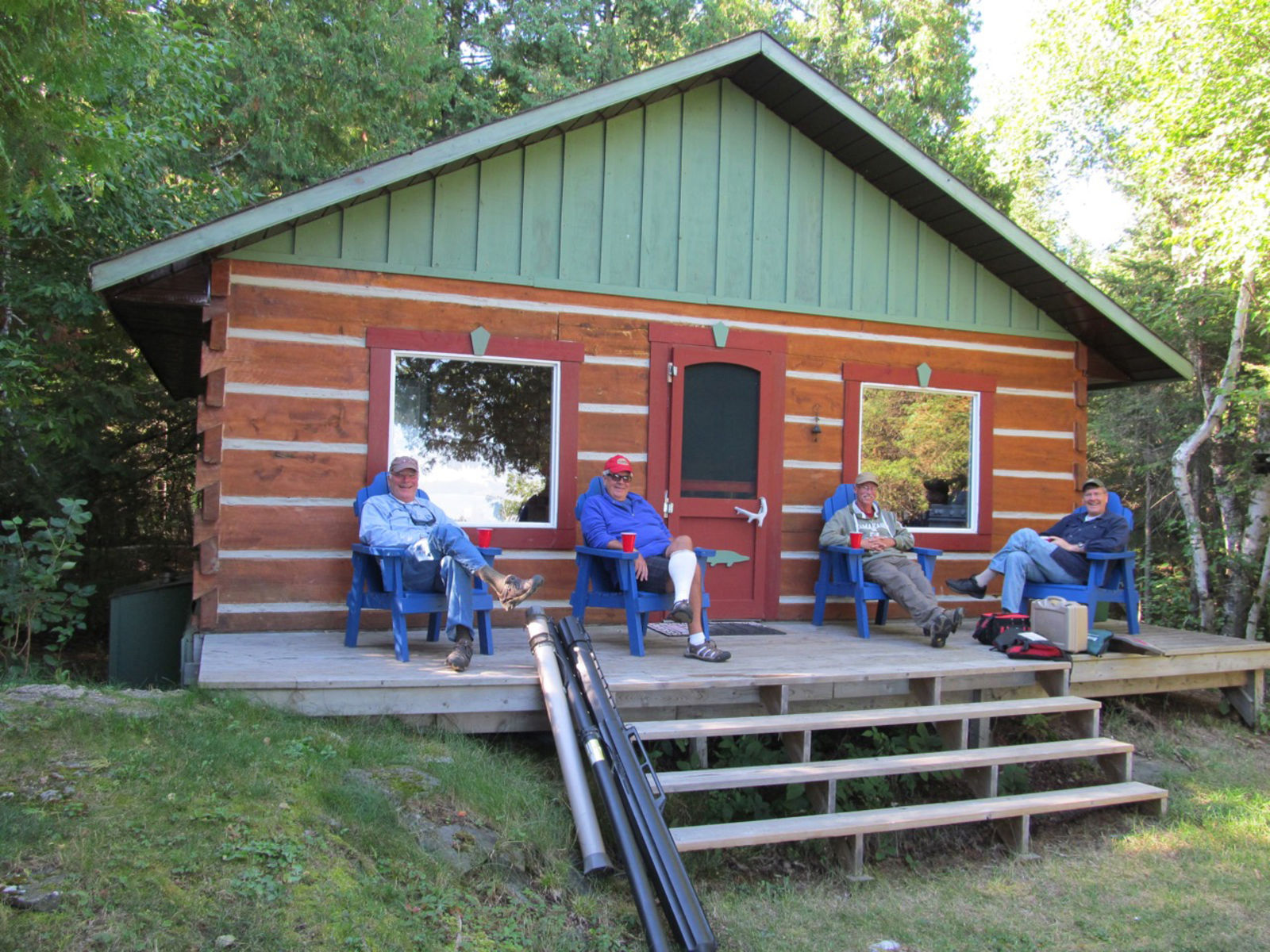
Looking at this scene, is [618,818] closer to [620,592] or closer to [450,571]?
[450,571]

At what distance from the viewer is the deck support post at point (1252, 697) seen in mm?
6410

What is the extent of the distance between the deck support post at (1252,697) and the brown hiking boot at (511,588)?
4.90 metres

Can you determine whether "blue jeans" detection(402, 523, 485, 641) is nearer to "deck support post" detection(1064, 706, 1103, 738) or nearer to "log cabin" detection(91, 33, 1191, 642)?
"log cabin" detection(91, 33, 1191, 642)

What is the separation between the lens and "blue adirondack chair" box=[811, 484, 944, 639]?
613 centimetres

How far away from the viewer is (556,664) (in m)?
4.32

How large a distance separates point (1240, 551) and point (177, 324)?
29.3ft

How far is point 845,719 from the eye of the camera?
457 cm

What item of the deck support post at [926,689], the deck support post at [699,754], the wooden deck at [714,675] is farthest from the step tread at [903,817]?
the wooden deck at [714,675]

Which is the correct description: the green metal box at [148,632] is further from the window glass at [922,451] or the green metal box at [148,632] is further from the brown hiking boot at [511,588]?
the window glass at [922,451]

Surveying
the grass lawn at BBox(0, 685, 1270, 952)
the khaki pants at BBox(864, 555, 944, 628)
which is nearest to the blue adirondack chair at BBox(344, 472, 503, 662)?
the grass lawn at BBox(0, 685, 1270, 952)

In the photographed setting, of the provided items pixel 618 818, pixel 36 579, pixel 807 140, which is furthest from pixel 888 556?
pixel 36 579

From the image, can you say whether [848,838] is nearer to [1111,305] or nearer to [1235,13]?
[1111,305]

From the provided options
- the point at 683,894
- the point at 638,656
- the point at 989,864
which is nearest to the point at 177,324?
the point at 638,656

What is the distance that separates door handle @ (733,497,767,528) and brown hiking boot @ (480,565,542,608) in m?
2.23
